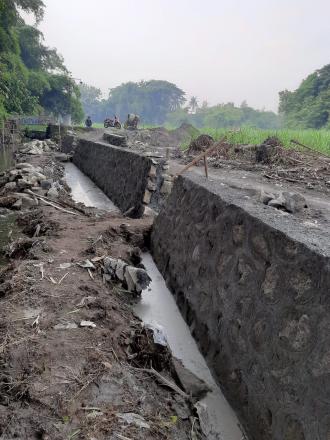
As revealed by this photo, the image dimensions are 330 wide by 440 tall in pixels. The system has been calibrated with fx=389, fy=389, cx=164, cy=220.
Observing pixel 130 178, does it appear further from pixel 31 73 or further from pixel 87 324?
pixel 31 73

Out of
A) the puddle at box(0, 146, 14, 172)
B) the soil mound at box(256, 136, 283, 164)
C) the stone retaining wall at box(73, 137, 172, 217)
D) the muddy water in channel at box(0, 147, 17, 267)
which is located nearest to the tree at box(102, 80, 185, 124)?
the puddle at box(0, 146, 14, 172)

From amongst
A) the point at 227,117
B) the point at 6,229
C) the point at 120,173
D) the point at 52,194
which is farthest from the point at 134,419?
the point at 227,117

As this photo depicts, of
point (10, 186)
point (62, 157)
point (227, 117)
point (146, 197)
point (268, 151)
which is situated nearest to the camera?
point (146, 197)

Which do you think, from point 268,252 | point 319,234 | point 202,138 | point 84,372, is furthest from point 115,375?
point 202,138

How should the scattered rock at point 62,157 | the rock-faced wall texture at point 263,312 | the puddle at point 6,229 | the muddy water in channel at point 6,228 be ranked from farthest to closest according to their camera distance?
the scattered rock at point 62,157
the muddy water in channel at point 6,228
the puddle at point 6,229
the rock-faced wall texture at point 263,312

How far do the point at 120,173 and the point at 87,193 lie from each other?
2140 millimetres

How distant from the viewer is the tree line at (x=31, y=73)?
2969 centimetres

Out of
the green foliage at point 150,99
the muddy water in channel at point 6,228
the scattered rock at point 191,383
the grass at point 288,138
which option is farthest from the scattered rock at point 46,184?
the green foliage at point 150,99

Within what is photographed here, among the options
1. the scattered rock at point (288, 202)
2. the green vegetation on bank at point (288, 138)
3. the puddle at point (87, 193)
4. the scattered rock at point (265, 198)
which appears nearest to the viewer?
the scattered rock at point (288, 202)

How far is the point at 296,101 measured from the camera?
41406 mm

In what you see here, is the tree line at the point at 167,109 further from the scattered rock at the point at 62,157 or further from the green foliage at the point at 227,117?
the scattered rock at the point at 62,157

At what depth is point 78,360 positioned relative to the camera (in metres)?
3.06

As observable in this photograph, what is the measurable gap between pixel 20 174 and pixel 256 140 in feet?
30.1

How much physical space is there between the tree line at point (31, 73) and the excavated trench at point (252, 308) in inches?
987
